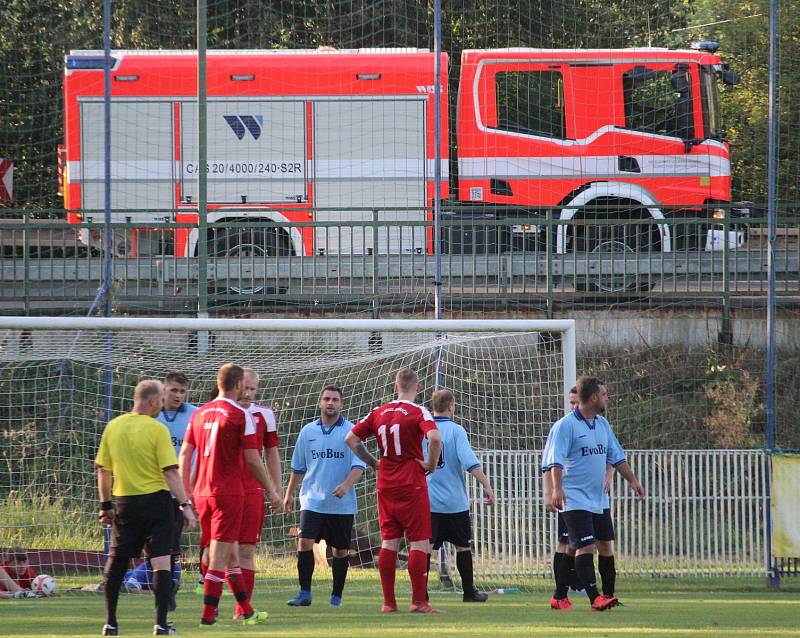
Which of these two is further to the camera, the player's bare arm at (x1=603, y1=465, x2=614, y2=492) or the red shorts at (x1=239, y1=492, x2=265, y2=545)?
the player's bare arm at (x1=603, y1=465, x2=614, y2=492)

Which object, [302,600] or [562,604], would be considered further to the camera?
[302,600]

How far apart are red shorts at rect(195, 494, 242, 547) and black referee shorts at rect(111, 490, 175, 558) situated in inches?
15.1

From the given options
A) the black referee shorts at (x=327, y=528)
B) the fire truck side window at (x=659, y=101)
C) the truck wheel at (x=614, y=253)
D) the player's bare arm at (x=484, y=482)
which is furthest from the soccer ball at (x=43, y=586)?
the fire truck side window at (x=659, y=101)

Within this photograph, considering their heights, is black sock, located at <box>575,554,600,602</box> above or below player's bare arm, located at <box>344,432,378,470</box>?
below

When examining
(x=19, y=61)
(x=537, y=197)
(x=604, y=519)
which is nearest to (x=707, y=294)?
(x=537, y=197)

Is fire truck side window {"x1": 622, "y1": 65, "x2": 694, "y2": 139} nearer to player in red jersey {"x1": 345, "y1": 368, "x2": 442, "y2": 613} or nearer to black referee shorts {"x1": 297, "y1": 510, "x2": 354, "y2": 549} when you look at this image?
black referee shorts {"x1": 297, "y1": 510, "x2": 354, "y2": 549}

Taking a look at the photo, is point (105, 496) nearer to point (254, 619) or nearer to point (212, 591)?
point (212, 591)

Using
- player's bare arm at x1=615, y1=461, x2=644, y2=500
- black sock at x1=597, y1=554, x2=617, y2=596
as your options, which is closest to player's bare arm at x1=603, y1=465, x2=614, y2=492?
player's bare arm at x1=615, y1=461, x2=644, y2=500

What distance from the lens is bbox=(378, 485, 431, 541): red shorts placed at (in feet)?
26.9

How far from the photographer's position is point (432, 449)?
320 inches

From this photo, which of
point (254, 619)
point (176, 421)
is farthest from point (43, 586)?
point (254, 619)

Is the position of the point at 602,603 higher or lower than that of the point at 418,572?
lower

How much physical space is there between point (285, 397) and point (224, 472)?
183 inches

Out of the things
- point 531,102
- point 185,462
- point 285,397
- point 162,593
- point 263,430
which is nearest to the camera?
point 162,593
